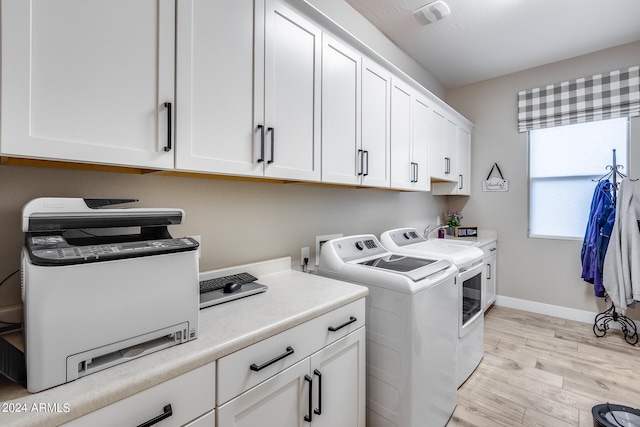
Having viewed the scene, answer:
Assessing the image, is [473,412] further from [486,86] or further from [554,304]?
[486,86]

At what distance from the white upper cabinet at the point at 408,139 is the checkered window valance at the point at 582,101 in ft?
5.43

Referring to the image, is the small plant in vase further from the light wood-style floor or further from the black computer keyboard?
the black computer keyboard

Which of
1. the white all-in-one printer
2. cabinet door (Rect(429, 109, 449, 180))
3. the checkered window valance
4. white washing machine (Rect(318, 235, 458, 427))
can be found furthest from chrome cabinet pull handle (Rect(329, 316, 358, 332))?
Answer: the checkered window valance

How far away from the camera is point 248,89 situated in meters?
1.23

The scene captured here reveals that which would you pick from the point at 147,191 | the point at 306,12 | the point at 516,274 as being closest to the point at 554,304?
the point at 516,274

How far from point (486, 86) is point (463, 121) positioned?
678 mm

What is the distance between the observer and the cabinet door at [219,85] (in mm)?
1038

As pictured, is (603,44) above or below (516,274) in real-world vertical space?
above

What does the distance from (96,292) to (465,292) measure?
2.09 m

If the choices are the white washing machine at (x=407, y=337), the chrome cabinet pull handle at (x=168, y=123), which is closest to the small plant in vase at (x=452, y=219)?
the white washing machine at (x=407, y=337)

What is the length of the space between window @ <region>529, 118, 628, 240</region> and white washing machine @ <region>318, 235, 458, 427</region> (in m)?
2.44

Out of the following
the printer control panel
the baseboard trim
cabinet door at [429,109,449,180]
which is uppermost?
cabinet door at [429,109,449,180]

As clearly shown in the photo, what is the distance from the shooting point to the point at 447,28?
2646 millimetres

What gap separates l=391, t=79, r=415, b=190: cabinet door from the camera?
221 cm
